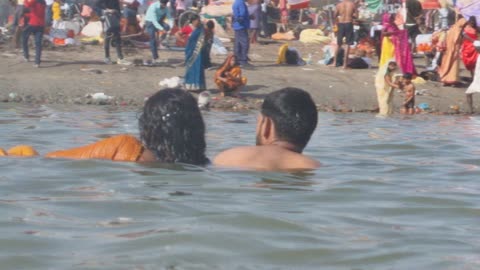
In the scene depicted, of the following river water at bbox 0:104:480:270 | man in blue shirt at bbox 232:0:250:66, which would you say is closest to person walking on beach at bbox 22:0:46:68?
man in blue shirt at bbox 232:0:250:66

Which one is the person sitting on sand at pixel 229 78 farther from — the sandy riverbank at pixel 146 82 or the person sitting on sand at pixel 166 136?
the person sitting on sand at pixel 166 136

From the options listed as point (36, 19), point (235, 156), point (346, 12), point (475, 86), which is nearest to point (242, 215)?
point (235, 156)

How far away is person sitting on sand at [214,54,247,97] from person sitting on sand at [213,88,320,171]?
9.14 metres

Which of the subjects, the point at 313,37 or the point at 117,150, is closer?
the point at 117,150

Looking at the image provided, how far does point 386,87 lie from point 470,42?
2.53 meters

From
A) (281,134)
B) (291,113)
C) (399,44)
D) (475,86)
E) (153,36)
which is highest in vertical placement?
(291,113)

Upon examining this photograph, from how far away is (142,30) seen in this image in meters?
19.9

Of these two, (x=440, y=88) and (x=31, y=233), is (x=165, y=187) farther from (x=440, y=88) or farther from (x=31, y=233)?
(x=440, y=88)

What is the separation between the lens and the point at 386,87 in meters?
15.1

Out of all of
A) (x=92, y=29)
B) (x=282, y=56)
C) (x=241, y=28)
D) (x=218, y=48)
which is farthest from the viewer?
(x=92, y=29)

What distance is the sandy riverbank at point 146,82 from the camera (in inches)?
616

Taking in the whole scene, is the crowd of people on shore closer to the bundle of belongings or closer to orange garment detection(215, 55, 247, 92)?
orange garment detection(215, 55, 247, 92)

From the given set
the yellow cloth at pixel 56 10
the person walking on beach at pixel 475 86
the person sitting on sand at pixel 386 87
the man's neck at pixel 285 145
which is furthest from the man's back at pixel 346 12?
the man's neck at pixel 285 145

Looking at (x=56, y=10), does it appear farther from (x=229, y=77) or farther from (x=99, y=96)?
(x=229, y=77)
